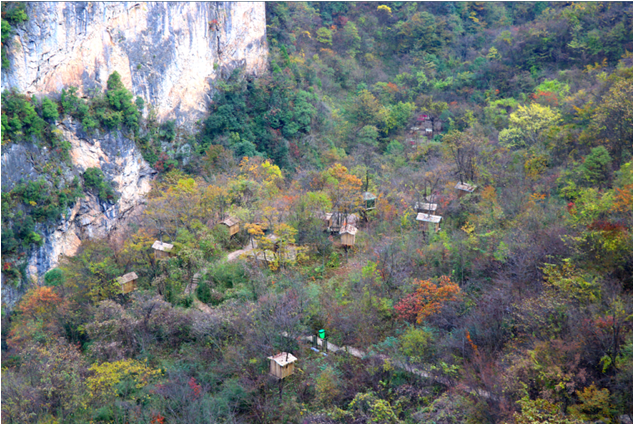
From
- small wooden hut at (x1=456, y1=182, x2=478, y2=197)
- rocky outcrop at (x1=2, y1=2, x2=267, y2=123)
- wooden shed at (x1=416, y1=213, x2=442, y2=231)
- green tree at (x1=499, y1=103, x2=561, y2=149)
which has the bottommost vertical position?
wooden shed at (x1=416, y1=213, x2=442, y2=231)

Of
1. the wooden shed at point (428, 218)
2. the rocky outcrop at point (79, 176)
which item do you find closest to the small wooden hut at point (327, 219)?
the wooden shed at point (428, 218)

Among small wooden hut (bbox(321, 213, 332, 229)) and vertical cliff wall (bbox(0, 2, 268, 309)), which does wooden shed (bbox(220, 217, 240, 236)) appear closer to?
small wooden hut (bbox(321, 213, 332, 229))

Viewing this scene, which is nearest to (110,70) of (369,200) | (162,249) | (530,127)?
(162,249)

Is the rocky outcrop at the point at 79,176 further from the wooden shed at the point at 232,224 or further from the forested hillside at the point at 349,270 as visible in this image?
the wooden shed at the point at 232,224

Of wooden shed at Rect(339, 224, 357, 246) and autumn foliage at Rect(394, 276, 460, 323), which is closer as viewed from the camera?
autumn foliage at Rect(394, 276, 460, 323)

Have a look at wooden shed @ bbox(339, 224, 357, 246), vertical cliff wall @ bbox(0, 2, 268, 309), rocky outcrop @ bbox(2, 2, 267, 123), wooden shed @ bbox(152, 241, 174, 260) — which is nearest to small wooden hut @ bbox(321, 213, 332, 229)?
wooden shed @ bbox(339, 224, 357, 246)

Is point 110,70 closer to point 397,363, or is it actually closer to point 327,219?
point 327,219

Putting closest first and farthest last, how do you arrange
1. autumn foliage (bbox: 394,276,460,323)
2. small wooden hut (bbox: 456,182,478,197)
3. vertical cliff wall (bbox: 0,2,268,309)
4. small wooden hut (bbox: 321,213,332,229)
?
autumn foliage (bbox: 394,276,460,323), small wooden hut (bbox: 321,213,332,229), small wooden hut (bbox: 456,182,478,197), vertical cliff wall (bbox: 0,2,268,309)

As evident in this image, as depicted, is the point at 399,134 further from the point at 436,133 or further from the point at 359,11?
the point at 359,11
